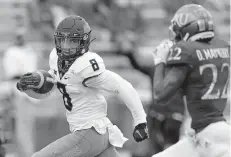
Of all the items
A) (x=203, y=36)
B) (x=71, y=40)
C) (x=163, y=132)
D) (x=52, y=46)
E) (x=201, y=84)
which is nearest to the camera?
(x=71, y=40)

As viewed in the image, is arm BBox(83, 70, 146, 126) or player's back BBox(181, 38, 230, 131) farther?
player's back BBox(181, 38, 230, 131)

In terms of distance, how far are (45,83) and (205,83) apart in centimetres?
115

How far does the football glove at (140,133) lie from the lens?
177 inches

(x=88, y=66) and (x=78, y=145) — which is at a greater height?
(x=88, y=66)

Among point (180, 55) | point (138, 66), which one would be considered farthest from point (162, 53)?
point (138, 66)

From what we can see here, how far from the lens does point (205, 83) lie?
16.0ft

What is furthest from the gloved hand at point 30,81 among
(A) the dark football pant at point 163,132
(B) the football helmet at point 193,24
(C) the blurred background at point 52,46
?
(A) the dark football pant at point 163,132

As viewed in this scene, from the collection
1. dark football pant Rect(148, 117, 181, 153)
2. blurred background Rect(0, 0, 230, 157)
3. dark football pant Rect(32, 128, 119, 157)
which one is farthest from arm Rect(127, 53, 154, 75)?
dark football pant Rect(32, 128, 119, 157)

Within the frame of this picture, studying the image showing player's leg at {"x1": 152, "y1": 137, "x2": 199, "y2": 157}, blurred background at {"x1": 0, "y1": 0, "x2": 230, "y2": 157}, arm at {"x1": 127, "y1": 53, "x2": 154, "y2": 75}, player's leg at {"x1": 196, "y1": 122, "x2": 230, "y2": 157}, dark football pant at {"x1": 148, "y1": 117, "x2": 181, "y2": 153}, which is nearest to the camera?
player's leg at {"x1": 196, "y1": 122, "x2": 230, "y2": 157}

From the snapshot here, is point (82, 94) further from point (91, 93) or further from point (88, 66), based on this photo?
point (88, 66)

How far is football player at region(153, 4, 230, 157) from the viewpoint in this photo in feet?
15.8

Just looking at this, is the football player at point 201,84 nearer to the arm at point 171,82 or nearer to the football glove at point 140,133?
the arm at point 171,82

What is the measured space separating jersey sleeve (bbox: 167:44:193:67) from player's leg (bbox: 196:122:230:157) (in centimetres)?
48

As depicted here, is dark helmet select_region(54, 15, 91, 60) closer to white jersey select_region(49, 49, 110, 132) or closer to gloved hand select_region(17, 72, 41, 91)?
white jersey select_region(49, 49, 110, 132)
